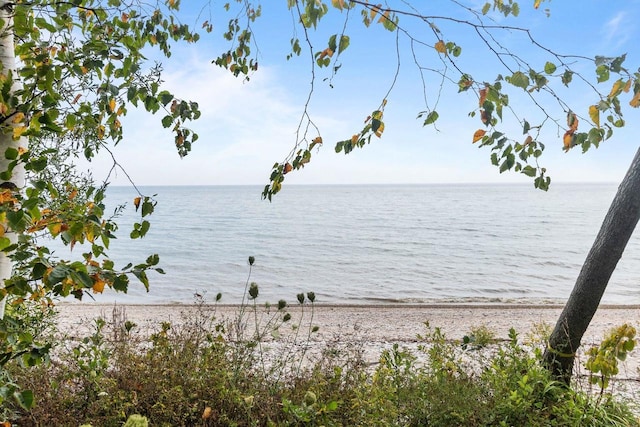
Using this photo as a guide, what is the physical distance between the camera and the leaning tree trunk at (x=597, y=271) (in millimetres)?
3830

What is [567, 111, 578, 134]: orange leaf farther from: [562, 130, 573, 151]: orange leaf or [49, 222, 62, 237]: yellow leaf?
[49, 222, 62, 237]: yellow leaf

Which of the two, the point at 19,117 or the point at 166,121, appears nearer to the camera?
the point at 19,117

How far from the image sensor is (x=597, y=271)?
12.9ft

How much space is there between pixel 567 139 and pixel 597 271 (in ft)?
8.26

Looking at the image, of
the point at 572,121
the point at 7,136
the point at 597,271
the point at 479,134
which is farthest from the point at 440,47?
the point at 597,271

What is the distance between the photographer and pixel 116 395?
3.40 m

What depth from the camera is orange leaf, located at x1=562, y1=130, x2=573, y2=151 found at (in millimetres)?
1918

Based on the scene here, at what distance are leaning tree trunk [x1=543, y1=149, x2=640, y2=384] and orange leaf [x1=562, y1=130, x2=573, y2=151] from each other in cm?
232

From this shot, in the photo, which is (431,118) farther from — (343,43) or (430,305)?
(430,305)

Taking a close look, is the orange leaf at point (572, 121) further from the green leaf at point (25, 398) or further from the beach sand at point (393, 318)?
the beach sand at point (393, 318)

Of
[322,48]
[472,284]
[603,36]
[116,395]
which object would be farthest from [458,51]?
[472,284]

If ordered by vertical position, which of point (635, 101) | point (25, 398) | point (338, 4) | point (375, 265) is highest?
point (338, 4)

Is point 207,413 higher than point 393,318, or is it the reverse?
point 207,413

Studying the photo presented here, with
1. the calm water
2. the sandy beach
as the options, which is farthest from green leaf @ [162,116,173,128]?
the calm water
